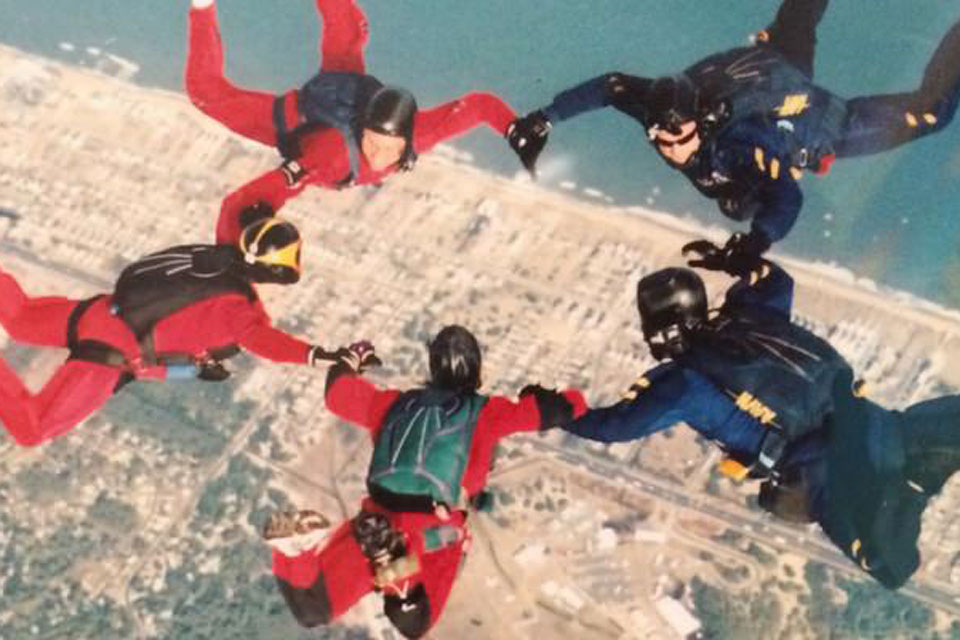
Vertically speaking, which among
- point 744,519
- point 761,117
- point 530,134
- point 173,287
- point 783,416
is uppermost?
point 761,117

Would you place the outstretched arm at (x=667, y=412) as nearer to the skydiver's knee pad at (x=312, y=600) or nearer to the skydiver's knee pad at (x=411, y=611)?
the skydiver's knee pad at (x=411, y=611)

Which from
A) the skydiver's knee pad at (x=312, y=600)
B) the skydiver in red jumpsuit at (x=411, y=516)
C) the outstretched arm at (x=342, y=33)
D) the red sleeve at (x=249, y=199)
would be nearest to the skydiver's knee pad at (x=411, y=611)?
the skydiver in red jumpsuit at (x=411, y=516)

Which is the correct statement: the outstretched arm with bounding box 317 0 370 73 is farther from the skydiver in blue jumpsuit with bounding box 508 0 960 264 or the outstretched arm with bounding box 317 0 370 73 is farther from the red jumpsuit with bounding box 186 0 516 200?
the skydiver in blue jumpsuit with bounding box 508 0 960 264

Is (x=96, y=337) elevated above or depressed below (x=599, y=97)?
below

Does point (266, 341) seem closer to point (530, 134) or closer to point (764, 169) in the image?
point (530, 134)

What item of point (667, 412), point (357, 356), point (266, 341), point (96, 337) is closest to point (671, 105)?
point (667, 412)

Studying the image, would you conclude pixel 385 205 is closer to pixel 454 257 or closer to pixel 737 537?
pixel 454 257

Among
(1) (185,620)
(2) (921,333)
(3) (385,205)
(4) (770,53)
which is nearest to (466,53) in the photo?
(3) (385,205)
